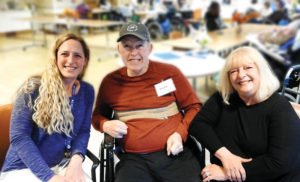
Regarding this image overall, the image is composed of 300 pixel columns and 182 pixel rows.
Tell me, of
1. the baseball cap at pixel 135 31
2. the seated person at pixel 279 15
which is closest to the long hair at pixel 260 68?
the baseball cap at pixel 135 31

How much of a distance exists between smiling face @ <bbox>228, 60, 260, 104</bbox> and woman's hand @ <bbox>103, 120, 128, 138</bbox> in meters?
0.63

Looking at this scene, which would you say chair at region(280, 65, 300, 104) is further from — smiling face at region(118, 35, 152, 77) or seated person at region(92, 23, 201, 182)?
smiling face at region(118, 35, 152, 77)

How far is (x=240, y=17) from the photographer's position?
500 cm

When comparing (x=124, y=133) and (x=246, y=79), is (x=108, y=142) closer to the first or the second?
(x=124, y=133)

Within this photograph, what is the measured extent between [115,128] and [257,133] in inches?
28.3

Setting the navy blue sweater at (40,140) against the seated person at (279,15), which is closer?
the navy blue sweater at (40,140)

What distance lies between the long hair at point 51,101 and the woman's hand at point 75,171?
5.4 inches

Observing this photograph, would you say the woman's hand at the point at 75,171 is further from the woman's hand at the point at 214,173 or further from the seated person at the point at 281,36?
the seated person at the point at 281,36

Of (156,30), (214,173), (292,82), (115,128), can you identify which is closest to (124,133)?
(115,128)

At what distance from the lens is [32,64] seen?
632 centimetres

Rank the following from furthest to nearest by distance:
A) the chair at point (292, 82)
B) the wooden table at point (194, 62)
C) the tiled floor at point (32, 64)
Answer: the tiled floor at point (32, 64) < the wooden table at point (194, 62) < the chair at point (292, 82)

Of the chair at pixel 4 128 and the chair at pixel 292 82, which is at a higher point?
the chair at pixel 292 82

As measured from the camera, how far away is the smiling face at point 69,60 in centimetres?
156

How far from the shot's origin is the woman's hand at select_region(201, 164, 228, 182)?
1.53 metres
